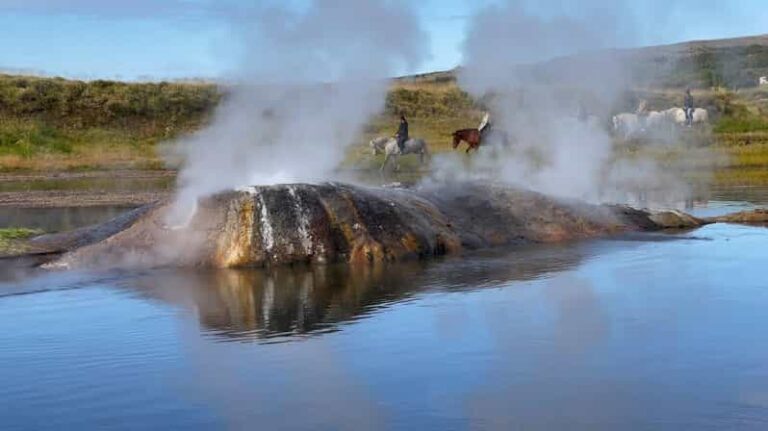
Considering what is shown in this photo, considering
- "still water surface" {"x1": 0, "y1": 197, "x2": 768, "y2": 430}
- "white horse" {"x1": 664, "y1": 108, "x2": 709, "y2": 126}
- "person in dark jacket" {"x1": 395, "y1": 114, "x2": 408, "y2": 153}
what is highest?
"white horse" {"x1": 664, "y1": 108, "x2": 709, "y2": 126}

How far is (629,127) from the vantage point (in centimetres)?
4219

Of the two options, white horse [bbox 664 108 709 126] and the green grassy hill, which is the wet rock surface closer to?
the green grassy hill

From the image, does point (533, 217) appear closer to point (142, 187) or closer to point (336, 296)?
point (336, 296)

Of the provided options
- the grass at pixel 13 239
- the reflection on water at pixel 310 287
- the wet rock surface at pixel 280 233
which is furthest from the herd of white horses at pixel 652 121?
the reflection on water at pixel 310 287

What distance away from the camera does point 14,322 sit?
10281 millimetres

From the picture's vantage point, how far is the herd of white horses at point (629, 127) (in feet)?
118

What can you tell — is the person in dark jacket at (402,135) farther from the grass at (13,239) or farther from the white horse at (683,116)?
the grass at (13,239)

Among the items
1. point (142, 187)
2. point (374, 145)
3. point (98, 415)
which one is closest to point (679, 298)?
point (98, 415)

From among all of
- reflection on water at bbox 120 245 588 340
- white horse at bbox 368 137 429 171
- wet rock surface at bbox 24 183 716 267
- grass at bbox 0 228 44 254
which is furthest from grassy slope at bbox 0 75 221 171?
reflection on water at bbox 120 245 588 340

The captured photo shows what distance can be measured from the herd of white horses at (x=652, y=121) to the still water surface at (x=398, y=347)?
95.0ft

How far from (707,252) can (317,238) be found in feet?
16.7

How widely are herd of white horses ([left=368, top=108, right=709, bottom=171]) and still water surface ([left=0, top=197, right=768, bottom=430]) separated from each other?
22593 millimetres

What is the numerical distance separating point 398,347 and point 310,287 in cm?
329

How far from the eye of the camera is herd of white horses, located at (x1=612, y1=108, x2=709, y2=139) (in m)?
41.8
